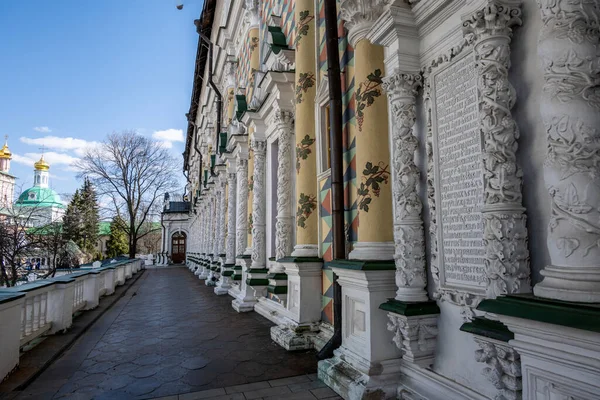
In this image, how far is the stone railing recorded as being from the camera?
4.09 meters

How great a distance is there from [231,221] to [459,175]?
9622 mm

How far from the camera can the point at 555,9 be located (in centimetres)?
206

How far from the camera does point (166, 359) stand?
4.78 metres

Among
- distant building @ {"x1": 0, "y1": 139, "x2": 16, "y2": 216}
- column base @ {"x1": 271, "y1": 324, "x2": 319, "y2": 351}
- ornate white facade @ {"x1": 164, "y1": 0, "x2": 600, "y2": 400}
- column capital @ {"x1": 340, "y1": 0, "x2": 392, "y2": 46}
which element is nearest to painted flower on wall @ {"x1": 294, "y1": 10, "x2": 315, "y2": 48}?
ornate white facade @ {"x1": 164, "y1": 0, "x2": 600, "y2": 400}

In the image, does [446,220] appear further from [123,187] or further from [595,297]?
[123,187]

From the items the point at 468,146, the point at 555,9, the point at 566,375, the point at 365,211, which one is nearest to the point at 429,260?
the point at 365,211

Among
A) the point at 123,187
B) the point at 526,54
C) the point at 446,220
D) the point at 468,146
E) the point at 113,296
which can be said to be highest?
the point at 123,187

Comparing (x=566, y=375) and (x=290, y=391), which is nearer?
(x=566, y=375)

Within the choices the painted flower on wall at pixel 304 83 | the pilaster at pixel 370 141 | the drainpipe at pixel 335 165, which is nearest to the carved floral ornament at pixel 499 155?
the pilaster at pixel 370 141

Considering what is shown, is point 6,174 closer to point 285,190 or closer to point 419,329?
point 285,190

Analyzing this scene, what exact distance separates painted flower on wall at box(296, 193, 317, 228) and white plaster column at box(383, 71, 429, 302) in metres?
2.38

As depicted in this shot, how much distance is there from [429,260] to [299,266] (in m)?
2.46

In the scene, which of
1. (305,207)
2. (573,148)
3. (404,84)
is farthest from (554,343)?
(305,207)

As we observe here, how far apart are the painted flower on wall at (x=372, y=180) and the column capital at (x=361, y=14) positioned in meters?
1.41
